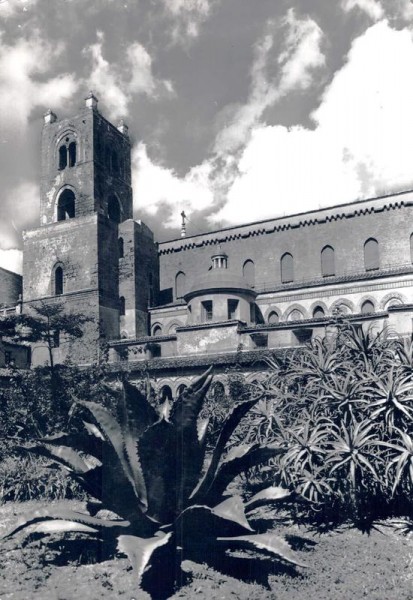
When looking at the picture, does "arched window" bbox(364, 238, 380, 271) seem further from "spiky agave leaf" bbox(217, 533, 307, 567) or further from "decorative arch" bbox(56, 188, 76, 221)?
"spiky agave leaf" bbox(217, 533, 307, 567)

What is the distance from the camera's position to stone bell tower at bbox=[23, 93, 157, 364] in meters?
32.4

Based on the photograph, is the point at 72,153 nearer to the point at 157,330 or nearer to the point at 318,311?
the point at 157,330

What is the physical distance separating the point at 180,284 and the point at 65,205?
9.20m

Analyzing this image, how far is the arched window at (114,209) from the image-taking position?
37000mm

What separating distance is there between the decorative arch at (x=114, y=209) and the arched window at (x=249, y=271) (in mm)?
9123

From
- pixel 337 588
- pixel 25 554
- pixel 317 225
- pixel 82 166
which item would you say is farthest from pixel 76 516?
pixel 82 166

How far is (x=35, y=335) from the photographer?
21.6 meters

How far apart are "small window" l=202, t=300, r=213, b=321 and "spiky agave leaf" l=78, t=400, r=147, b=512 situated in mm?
20936

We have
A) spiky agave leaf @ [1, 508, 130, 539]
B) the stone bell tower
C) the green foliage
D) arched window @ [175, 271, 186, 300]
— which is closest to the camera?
spiky agave leaf @ [1, 508, 130, 539]

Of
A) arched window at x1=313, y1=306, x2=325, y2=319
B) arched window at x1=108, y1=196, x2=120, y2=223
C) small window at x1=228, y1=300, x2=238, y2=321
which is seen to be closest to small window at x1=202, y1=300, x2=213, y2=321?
small window at x1=228, y1=300, x2=238, y2=321

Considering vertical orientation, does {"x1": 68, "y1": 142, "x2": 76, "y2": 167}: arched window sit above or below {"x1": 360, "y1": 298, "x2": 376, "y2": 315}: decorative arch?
above

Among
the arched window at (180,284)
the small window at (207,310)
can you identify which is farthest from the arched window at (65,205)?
the small window at (207,310)

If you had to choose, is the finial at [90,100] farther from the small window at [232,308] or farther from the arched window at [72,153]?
the small window at [232,308]

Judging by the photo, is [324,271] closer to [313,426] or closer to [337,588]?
[313,426]
